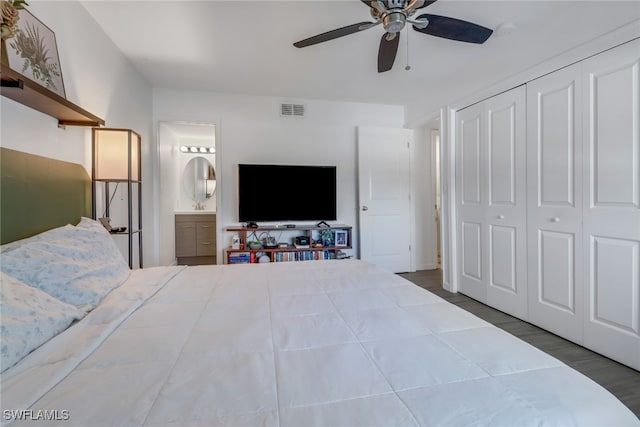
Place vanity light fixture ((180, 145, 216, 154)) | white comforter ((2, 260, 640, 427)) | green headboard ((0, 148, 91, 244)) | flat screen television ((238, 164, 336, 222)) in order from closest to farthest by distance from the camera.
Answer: white comforter ((2, 260, 640, 427)) → green headboard ((0, 148, 91, 244)) → flat screen television ((238, 164, 336, 222)) → vanity light fixture ((180, 145, 216, 154))

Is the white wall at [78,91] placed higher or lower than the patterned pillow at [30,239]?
higher

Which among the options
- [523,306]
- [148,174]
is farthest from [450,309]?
[148,174]

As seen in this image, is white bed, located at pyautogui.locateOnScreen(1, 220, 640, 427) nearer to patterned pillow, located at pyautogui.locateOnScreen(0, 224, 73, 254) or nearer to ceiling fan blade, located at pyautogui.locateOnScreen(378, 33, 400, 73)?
patterned pillow, located at pyautogui.locateOnScreen(0, 224, 73, 254)

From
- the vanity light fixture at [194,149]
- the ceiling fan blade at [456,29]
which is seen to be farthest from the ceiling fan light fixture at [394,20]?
the vanity light fixture at [194,149]

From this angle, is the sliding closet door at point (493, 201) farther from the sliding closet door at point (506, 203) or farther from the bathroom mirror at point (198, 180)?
the bathroom mirror at point (198, 180)

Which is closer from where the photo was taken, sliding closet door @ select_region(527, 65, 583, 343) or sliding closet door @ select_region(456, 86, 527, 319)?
sliding closet door @ select_region(527, 65, 583, 343)

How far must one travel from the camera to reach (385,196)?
3.86m

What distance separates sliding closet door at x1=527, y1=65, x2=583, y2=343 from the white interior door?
1.73m

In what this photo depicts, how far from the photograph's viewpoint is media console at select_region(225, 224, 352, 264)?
334cm

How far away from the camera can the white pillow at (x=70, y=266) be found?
1.00m

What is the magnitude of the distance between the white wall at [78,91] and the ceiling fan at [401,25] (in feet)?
5.14

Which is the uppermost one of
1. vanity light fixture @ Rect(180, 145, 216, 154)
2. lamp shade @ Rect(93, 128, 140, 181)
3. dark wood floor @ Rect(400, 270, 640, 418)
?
vanity light fixture @ Rect(180, 145, 216, 154)

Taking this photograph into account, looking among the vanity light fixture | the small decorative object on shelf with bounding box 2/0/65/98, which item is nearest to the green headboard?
the small decorative object on shelf with bounding box 2/0/65/98

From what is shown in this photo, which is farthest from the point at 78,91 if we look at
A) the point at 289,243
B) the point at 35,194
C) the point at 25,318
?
the point at 289,243
